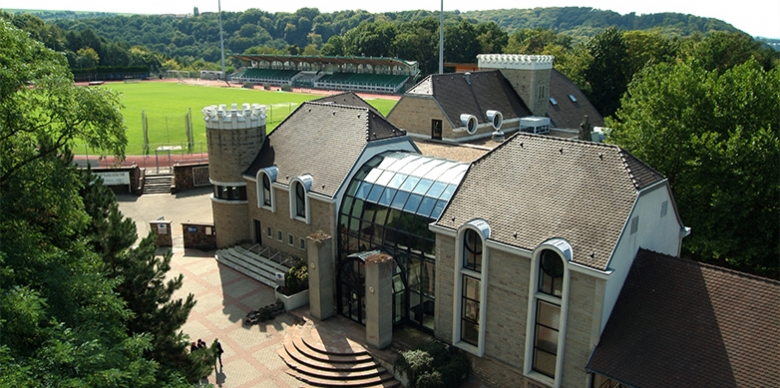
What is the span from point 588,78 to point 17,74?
69036 mm

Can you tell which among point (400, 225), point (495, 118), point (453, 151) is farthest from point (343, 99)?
point (400, 225)

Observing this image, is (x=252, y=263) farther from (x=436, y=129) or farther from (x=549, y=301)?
(x=549, y=301)

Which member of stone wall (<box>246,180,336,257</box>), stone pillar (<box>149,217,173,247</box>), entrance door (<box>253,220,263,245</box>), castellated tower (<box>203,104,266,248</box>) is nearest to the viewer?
stone wall (<box>246,180,336,257</box>)

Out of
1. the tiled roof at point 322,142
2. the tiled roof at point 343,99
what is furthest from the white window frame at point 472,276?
the tiled roof at point 343,99

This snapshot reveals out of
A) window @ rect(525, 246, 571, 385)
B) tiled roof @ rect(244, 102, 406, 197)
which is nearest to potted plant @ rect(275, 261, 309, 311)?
tiled roof @ rect(244, 102, 406, 197)

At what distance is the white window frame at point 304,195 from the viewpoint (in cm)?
3341

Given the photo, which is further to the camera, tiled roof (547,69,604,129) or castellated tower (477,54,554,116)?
tiled roof (547,69,604,129)

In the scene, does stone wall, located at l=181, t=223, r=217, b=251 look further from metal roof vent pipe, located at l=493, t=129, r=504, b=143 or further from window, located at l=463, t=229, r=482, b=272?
metal roof vent pipe, located at l=493, t=129, r=504, b=143

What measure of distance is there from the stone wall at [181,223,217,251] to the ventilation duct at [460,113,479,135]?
2122cm

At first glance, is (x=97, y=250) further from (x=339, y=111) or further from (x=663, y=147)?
(x=663, y=147)

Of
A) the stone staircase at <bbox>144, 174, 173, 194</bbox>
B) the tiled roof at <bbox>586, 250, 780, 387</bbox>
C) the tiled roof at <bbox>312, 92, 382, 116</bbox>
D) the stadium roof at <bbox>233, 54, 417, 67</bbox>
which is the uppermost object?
the stadium roof at <bbox>233, 54, 417, 67</bbox>

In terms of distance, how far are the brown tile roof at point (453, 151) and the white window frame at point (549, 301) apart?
56.3ft

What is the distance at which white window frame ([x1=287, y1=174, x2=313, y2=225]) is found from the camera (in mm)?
33406

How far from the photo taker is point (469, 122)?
160ft
